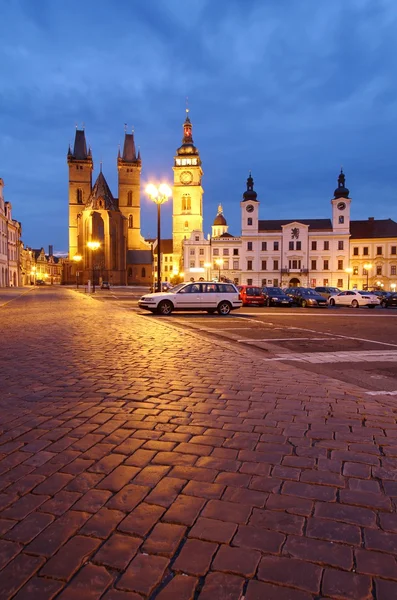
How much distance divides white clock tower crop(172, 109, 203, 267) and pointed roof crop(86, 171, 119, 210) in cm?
1553

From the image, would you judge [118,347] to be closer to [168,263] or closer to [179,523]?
[179,523]

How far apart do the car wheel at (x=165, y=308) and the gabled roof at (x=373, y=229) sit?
78.4 metres

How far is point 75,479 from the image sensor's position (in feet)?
10.5

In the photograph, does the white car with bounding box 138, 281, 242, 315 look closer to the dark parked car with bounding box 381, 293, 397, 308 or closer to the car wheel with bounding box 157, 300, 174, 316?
the car wheel with bounding box 157, 300, 174, 316

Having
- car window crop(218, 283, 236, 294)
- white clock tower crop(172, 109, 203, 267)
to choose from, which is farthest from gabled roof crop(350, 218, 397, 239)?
car window crop(218, 283, 236, 294)

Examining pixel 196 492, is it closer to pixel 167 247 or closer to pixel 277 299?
pixel 277 299

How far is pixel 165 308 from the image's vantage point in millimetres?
20859

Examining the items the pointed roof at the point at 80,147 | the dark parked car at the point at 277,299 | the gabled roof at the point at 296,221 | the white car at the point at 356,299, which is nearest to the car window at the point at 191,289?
the dark parked car at the point at 277,299

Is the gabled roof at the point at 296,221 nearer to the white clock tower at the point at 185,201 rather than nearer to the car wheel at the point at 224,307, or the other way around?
the white clock tower at the point at 185,201

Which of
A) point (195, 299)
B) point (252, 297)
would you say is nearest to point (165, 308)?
point (195, 299)

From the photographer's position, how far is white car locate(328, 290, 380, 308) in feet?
115

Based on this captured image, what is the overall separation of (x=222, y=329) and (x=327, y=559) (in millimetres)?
12352

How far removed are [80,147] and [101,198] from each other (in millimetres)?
18940

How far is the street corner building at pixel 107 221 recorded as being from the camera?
9969 cm
